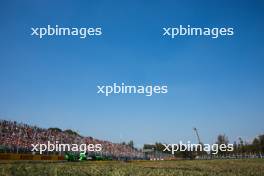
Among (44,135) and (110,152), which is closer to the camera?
(44,135)

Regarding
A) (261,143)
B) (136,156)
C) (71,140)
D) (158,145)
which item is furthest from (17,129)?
(158,145)

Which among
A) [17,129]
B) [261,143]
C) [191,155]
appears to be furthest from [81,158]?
[261,143]

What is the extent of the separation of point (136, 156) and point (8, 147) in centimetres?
4989

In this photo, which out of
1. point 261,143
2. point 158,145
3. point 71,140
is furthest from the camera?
point 158,145

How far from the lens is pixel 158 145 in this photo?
7662 inches

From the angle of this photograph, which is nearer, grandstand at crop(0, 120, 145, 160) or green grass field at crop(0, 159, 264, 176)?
green grass field at crop(0, 159, 264, 176)

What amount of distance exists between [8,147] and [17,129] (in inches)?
373

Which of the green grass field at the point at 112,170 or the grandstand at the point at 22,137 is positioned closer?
the green grass field at the point at 112,170

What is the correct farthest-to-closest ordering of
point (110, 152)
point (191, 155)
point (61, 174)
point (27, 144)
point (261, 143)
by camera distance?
point (261, 143)
point (191, 155)
point (110, 152)
point (27, 144)
point (61, 174)

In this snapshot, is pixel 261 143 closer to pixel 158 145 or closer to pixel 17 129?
pixel 158 145

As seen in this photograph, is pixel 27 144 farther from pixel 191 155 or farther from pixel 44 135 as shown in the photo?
pixel 191 155

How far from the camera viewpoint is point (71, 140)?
76.9m

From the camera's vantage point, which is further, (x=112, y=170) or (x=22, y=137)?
(x=22, y=137)

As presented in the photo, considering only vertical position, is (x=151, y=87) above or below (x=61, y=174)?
above
